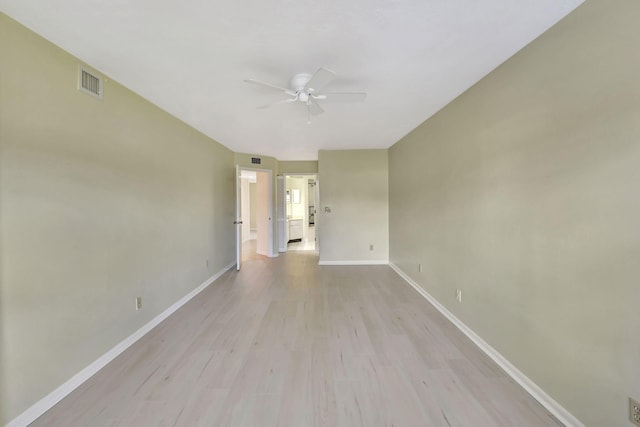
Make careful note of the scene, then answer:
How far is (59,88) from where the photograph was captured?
167 cm

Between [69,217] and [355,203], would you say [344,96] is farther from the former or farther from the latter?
[355,203]

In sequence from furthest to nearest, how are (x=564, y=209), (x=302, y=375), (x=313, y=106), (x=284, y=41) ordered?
(x=313, y=106) → (x=302, y=375) → (x=284, y=41) → (x=564, y=209)

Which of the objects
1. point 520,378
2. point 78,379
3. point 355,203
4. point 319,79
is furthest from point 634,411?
point 355,203

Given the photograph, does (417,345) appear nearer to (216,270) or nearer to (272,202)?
(216,270)

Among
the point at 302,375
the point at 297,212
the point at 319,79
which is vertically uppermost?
the point at 319,79

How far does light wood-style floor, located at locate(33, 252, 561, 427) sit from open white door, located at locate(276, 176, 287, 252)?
11.5ft

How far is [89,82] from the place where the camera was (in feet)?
6.17

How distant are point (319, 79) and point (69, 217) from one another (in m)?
2.06

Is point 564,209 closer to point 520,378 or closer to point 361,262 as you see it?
point 520,378

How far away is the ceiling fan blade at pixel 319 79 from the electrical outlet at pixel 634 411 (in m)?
2.36

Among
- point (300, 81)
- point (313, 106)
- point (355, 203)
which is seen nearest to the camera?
point (300, 81)

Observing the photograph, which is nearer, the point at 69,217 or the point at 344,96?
the point at 69,217

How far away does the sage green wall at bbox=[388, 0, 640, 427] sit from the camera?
116 cm

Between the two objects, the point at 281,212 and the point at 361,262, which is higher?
the point at 281,212
